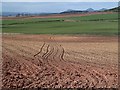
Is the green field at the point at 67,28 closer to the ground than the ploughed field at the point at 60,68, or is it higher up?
higher up

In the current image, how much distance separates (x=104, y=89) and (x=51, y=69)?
12.8ft

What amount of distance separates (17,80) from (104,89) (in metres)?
3.54

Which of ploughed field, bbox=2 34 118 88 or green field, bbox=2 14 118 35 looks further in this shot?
green field, bbox=2 14 118 35

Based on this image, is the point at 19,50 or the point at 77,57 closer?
the point at 77,57

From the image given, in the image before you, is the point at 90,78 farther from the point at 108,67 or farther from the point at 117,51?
the point at 117,51

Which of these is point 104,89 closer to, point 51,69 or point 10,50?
point 51,69

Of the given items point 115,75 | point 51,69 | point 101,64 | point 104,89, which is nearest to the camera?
point 104,89

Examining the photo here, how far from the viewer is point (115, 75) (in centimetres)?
1380

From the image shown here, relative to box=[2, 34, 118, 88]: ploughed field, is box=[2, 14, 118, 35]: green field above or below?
above

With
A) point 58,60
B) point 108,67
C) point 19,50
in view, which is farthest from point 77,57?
point 19,50

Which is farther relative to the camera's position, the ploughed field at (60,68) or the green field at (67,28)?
the green field at (67,28)

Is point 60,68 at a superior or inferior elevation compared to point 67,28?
inferior

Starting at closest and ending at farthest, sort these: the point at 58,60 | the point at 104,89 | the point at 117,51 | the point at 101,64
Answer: the point at 104,89
the point at 101,64
the point at 58,60
the point at 117,51

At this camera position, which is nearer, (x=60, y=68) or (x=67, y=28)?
(x=60, y=68)
